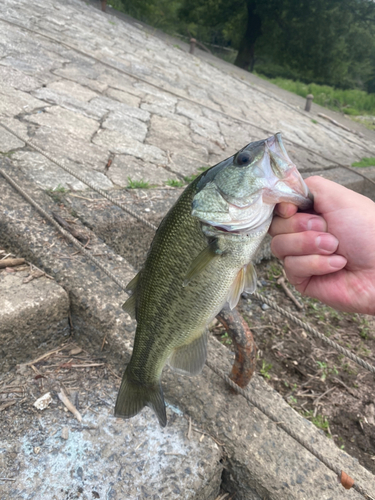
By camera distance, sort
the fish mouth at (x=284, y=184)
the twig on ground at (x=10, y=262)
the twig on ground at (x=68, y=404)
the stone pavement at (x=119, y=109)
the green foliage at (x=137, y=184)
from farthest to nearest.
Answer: the stone pavement at (x=119, y=109) → the green foliage at (x=137, y=184) → the twig on ground at (x=10, y=262) → the twig on ground at (x=68, y=404) → the fish mouth at (x=284, y=184)

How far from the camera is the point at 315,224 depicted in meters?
1.36

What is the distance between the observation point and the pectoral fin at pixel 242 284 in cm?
130

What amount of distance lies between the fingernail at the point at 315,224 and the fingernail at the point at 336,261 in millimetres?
109

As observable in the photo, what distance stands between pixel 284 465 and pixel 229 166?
47.6 inches

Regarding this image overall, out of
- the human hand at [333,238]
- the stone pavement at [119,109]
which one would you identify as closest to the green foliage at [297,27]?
the stone pavement at [119,109]

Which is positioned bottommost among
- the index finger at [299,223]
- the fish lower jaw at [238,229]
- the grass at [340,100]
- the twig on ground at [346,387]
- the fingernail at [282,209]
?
the twig on ground at [346,387]

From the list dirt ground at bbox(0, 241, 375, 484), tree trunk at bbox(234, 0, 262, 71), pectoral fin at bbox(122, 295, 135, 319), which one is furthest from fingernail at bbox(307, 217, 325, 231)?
tree trunk at bbox(234, 0, 262, 71)

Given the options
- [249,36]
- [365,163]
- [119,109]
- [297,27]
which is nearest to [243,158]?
[119,109]

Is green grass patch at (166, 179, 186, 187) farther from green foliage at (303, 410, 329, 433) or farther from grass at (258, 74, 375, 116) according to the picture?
grass at (258, 74, 375, 116)

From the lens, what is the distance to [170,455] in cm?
156

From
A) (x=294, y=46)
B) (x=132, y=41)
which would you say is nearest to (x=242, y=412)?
(x=132, y=41)

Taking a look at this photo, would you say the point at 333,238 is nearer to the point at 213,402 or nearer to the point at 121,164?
the point at 213,402

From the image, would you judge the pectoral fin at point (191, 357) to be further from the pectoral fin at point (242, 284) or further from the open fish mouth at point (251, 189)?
the open fish mouth at point (251, 189)

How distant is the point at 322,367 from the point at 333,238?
1697mm
